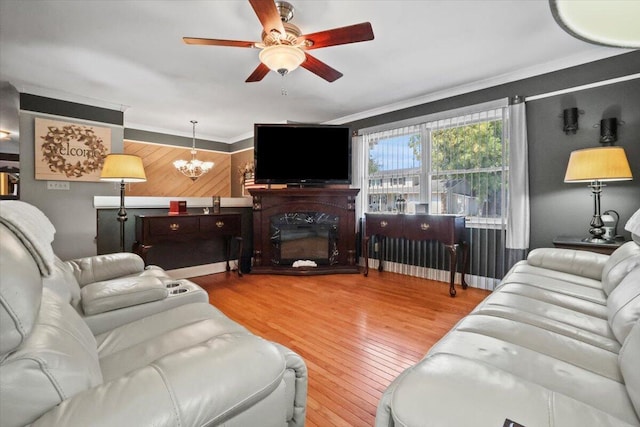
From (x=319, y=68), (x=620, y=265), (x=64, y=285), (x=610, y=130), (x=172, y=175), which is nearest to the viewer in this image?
(x=64, y=285)

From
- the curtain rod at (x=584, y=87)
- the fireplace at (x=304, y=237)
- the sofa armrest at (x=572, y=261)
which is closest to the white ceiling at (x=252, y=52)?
the curtain rod at (x=584, y=87)

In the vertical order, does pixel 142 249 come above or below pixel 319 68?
below

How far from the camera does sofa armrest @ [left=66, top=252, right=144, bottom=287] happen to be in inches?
70.9

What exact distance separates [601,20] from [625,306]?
1084 mm

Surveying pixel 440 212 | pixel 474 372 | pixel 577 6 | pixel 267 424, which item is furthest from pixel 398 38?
pixel 267 424

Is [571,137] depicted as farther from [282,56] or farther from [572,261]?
[282,56]

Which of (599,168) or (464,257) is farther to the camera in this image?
(464,257)

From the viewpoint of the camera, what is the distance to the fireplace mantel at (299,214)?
4.14 m

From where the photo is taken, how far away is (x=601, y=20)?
1.86ft

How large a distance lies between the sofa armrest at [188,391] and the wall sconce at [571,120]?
342 centimetres

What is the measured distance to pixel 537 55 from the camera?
2.80 m

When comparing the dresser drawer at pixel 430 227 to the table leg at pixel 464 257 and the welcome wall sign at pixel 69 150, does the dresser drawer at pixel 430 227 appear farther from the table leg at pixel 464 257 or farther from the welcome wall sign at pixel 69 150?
the welcome wall sign at pixel 69 150

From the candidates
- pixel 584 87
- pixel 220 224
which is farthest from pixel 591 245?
pixel 220 224

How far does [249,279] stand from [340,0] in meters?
3.15
